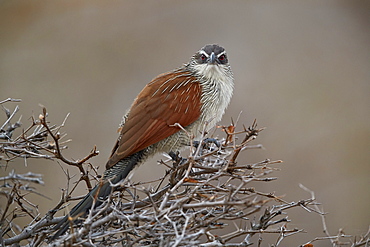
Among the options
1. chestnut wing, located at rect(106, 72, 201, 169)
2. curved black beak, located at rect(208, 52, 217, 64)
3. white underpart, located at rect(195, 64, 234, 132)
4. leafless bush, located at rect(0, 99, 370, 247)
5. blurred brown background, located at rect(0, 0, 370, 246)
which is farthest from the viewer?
blurred brown background, located at rect(0, 0, 370, 246)

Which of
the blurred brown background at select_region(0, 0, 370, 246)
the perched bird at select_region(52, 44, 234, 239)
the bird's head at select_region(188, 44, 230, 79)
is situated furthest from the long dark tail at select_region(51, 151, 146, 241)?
the blurred brown background at select_region(0, 0, 370, 246)

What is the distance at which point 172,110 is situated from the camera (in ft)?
11.5

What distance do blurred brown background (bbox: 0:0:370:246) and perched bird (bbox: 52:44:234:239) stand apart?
3.22 meters

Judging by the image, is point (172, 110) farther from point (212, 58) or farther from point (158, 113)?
point (212, 58)

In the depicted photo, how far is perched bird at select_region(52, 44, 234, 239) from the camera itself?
131 inches

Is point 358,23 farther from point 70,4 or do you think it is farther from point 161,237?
point 161,237

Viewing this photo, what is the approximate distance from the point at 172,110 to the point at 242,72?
5184 mm

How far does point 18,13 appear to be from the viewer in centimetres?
1030

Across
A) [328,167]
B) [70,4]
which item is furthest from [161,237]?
[70,4]

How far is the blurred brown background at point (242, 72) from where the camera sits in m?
7.34

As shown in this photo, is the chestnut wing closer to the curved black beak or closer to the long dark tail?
the long dark tail

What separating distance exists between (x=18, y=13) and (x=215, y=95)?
7.70m

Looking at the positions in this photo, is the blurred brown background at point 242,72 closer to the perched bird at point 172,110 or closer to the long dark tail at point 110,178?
the perched bird at point 172,110

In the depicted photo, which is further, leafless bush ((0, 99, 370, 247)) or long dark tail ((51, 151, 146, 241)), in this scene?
long dark tail ((51, 151, 146, 241))
